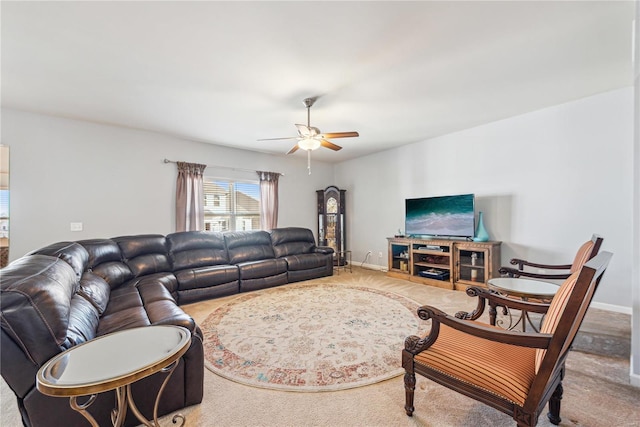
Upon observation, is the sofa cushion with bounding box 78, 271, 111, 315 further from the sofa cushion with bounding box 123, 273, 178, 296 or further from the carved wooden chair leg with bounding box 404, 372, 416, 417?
the carved wooden chair leg with bounding box 404, 372, 416, 417

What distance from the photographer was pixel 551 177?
361 centimetres

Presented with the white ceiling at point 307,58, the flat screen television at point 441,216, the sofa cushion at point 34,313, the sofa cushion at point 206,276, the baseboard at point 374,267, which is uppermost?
the white ceiling at point 307,58

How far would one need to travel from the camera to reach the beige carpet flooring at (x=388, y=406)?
1540mm

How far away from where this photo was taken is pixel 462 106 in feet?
11.5

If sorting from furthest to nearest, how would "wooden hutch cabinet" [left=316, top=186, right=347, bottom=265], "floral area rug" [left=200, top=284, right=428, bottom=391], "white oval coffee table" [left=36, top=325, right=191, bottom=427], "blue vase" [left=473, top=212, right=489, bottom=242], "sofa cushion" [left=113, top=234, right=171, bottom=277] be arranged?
"wooden hutch cabinet" [left=316, top=186, right=347, bottom=265]
"blue vase" [left=473, top=212, right=489, bottom=242]
"sofa cushion" [left=113, top=234, right=171, bottom=277]
"floral area rug" [left=200, top=284, right=428, bottom=391]
"white oval coffee table" [left=36, top=325, right=191, bottom=427]

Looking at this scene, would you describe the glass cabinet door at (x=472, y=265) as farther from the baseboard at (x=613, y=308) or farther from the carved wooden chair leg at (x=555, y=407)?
the carved wooden chair leg at (x=555, y=407)

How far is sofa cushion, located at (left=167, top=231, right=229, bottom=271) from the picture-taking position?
399 cm

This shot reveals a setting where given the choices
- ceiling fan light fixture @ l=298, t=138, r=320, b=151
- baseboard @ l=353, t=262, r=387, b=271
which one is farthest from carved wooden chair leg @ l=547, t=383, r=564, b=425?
baseboard @ l=353, t=262, r=387, b=271

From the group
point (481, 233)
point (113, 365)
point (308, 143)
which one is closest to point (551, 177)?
point (481, 233)

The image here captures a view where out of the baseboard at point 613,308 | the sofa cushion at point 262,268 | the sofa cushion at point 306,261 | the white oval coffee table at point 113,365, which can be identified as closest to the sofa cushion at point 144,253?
the sofa cushion at point 262,268

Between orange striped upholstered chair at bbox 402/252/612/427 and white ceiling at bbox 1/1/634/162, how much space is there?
6.17 feet

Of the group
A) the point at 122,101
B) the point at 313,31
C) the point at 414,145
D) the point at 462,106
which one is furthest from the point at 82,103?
the point at 414,145

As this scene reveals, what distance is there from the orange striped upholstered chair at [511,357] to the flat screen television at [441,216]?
2973 millimetres

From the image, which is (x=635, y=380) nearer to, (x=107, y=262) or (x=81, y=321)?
(x=81, y=321)
